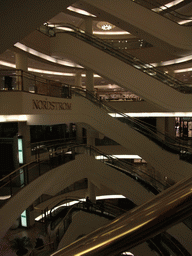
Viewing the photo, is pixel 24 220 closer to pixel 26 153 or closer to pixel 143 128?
pixel 26 153

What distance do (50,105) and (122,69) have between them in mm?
3672

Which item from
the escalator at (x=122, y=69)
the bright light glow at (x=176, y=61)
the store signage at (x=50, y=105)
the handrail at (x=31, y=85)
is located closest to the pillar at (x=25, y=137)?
the store signage at (x=50, y=105)

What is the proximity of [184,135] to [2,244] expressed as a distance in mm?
19488

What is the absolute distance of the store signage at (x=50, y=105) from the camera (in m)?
7.63

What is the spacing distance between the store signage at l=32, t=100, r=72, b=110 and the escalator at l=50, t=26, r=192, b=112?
210cm

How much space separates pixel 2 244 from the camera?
9656mm

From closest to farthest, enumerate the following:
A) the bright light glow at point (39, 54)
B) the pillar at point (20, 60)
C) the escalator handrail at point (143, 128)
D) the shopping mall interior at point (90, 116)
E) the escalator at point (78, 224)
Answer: the shopping mall interior at point (90, 116) → the bright light glow at point (39, 54) → the escalator at point (78, 224) → the escalator handrail at point (143, 128) → the pillar at point (20, 60)

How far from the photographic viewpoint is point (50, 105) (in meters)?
8.59

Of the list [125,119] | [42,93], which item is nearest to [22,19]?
[42,93]

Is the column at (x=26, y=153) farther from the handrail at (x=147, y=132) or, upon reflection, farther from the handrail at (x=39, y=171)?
the handrail at (x=147, y=132)

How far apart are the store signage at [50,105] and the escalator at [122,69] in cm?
210

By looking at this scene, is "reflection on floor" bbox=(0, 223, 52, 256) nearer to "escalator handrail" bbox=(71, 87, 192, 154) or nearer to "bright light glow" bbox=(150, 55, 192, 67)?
"escalator handrail" bbox=(71, 87, 192, 154)

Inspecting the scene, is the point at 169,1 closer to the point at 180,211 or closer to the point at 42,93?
the point at 42,93

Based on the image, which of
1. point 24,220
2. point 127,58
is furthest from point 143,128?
point 24,220
